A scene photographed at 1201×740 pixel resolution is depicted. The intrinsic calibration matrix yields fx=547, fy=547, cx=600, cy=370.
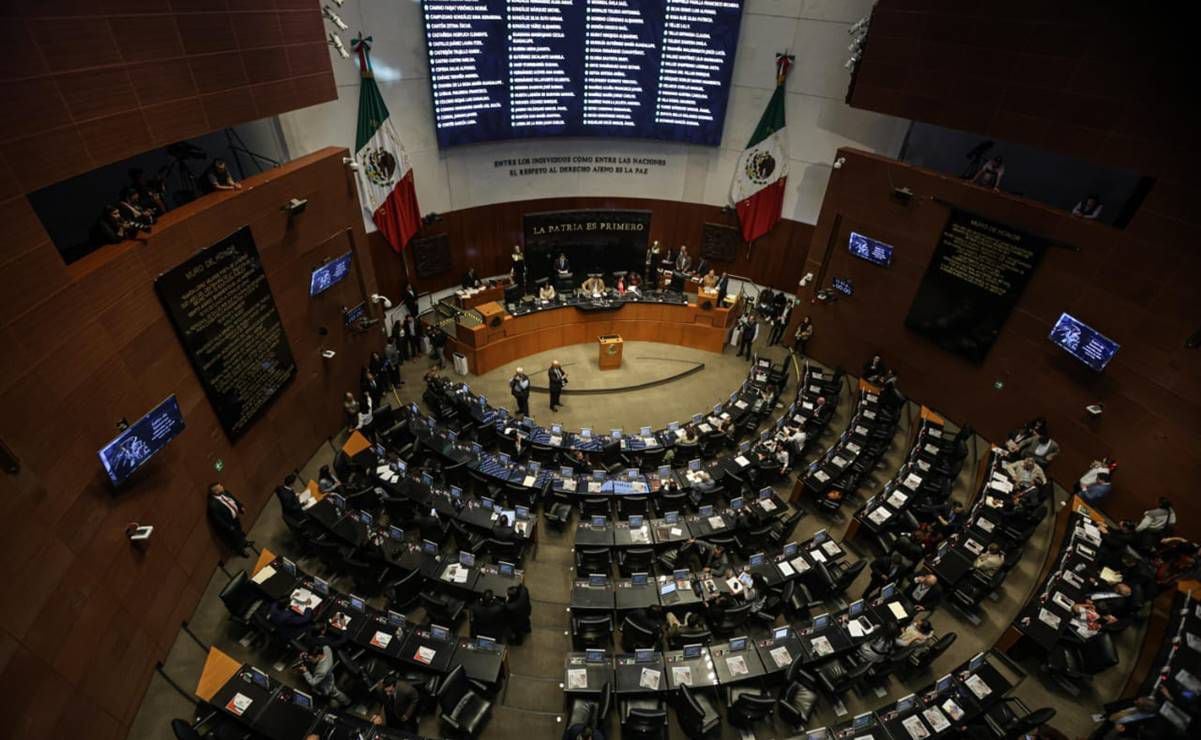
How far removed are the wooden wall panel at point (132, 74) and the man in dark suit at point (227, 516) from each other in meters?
5.13

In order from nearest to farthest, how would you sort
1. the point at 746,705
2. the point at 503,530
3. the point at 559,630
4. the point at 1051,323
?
the point at 746,705 < the point at 559,630 < the point at 503,530 < the point at 1051,323

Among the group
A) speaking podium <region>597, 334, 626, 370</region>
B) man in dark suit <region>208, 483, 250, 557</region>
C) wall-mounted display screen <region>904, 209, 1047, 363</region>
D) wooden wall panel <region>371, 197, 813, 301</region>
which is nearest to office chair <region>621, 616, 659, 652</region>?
man in dark suit <region>208, 483, 250, 557</region>

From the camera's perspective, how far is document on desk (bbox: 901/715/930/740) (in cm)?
699

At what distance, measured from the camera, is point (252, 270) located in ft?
31.4

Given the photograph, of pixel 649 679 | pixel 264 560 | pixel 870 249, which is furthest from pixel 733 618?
pixel 870 249

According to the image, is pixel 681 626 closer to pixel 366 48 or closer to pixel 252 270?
pixel 252 270

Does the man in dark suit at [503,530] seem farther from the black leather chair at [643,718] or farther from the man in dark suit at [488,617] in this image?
the black leather chair at [643,718]

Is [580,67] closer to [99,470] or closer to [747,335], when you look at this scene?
[747,335]

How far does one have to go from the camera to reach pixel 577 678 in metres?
7.54

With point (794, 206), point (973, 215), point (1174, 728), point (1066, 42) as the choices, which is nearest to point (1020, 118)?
point (1066, 42)

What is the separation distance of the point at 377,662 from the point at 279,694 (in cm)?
121

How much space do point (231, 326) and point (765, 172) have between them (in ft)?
47.8

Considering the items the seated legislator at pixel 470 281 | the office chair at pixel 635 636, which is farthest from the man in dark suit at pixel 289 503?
the seated legislator at pixel 470 281

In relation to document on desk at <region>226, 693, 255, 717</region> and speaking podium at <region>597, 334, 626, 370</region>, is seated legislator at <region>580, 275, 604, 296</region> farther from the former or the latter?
document on desk at <region>226, 693, 255, 717</region>
